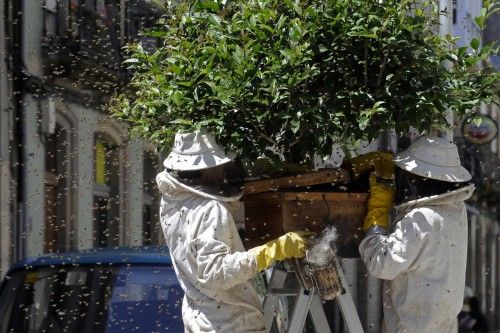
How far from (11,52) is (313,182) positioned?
28.6ft

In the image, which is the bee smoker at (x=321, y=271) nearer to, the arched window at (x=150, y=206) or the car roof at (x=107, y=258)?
the car roof at (x=107, y=258)

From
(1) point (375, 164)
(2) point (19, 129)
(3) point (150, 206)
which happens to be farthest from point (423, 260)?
(2) point (19, 129)

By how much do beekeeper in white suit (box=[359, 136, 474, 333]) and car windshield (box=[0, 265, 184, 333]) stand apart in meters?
1.64

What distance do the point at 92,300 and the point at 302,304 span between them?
1977 mm

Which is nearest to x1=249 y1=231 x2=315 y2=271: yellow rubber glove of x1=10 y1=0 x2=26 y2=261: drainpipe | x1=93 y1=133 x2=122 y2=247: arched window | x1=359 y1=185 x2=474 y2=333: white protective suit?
x1=359 y1=185 x2=474 y2=333: white protective suit

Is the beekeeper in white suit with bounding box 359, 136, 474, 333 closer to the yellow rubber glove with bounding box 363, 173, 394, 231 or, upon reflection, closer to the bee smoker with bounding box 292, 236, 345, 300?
the yellow rubber glove with bounding box 363, 173, 394, 231

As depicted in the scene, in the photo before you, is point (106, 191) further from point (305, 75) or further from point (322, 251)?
point (305, 75)

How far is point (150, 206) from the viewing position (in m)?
13.0

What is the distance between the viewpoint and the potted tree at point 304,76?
16.1 ft

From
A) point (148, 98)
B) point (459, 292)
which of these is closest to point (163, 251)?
point (148, 98)

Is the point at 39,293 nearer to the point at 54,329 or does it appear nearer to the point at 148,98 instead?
the point at 54,329

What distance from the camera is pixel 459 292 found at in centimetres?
524

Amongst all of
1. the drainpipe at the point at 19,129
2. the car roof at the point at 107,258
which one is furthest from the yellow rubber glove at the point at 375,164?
the drainpipe at the point at 19,129

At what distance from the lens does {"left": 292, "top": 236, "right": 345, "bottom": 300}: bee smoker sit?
16.4 ft
